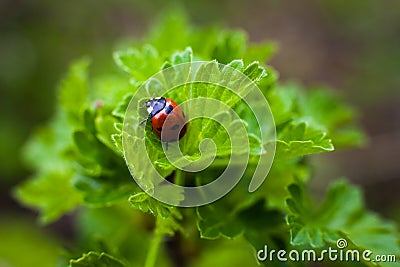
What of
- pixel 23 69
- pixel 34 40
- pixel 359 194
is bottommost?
pixel 359 194

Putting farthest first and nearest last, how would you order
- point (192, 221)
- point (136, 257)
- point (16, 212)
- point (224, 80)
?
point (16, 212)
point (136, 257)
point (192, 221)
point (224, 80)

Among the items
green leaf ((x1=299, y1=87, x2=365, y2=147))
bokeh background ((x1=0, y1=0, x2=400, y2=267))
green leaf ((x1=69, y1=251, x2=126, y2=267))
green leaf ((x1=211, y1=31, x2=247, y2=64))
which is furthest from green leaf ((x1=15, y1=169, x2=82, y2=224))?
bokeh background ((x1=0, y1=0, x2=400, y2=267))

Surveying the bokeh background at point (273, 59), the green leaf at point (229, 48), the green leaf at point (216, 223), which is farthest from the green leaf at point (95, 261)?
the bokeh background at point (273, 59)

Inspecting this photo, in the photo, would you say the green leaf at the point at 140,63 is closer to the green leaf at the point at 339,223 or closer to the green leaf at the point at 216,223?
the green leaf at the point at 216,223

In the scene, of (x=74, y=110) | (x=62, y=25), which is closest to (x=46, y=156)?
(x=74, y=110)

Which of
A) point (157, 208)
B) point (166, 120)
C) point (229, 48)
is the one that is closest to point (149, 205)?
point (157, 208)

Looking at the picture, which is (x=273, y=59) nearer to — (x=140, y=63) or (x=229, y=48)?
(x=229, y=48)

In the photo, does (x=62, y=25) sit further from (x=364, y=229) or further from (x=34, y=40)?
(x=364, y=229)

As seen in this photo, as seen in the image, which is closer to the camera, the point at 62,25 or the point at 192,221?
the point at 192,221
